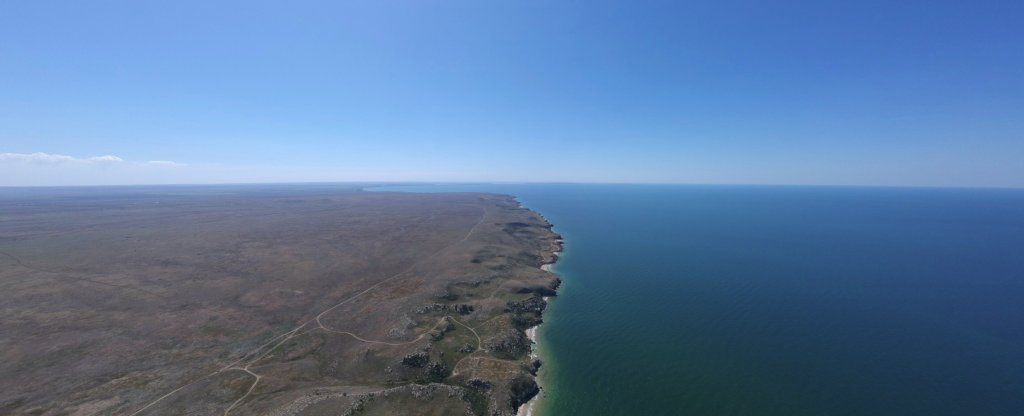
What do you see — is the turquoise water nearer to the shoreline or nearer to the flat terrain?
the shoreline

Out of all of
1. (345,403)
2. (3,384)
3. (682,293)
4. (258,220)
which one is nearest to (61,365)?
(3,384)

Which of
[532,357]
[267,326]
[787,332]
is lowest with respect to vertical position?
[532,357]

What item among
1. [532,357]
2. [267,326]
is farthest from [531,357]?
[267,326]

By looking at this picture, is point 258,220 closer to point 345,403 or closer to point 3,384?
point 3,384

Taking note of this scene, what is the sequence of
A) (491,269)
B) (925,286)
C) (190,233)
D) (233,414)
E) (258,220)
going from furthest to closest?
(258,220)
(190,233)
(491,269)
(925,286)
(233,414)

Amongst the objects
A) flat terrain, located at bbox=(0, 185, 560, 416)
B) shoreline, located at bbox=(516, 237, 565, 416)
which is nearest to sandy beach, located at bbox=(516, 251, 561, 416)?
shoreline, located at bbox=(516, 237, 565, 416)

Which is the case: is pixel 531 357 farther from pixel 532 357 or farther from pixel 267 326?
pixel 267 326

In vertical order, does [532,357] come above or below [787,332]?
below

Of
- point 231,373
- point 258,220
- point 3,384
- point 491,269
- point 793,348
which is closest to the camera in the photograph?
point 3,384
